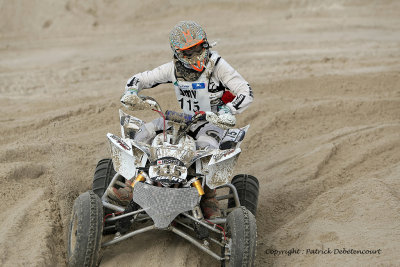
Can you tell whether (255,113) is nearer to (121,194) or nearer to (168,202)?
(121,194)

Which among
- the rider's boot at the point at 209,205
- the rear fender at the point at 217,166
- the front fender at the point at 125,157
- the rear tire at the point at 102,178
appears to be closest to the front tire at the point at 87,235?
the front fender at the point at 125,157

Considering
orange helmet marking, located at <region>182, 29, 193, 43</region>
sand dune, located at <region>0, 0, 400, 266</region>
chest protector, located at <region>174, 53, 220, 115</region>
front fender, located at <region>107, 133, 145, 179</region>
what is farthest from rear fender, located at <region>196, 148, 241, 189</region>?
orange helmet marking, located at <region>182, 29, 193, 43</region>

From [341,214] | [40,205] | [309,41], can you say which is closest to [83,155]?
[40,205]

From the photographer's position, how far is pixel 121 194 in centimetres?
611

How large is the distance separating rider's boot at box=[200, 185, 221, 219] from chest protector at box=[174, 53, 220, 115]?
3.48 feet

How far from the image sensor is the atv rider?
613 centimetres

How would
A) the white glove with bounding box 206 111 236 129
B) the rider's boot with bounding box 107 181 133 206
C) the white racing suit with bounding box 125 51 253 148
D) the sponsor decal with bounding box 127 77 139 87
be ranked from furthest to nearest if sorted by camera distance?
the sponsor decal with bounding box 127 77 139 87 < the white racing suit with bounding box 125 51 253 148 < the rider's boot with bounding box 107 181 133 206 < the white glove with bounding box 206 111 236 129

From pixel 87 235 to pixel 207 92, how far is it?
2.30 metres

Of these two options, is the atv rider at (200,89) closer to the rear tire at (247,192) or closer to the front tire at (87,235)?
the rear tire at (247,192)

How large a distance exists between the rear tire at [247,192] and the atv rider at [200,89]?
63 centimetres

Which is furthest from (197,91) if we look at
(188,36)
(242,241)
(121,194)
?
(242,241)

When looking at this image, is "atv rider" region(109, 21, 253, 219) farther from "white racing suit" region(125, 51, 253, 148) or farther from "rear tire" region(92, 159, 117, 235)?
"rear tire" region(92, 159, 117, 235)

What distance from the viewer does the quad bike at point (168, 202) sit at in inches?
203

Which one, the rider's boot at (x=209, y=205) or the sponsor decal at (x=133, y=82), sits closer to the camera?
A: the rider's boot at (x=209, y=205)
